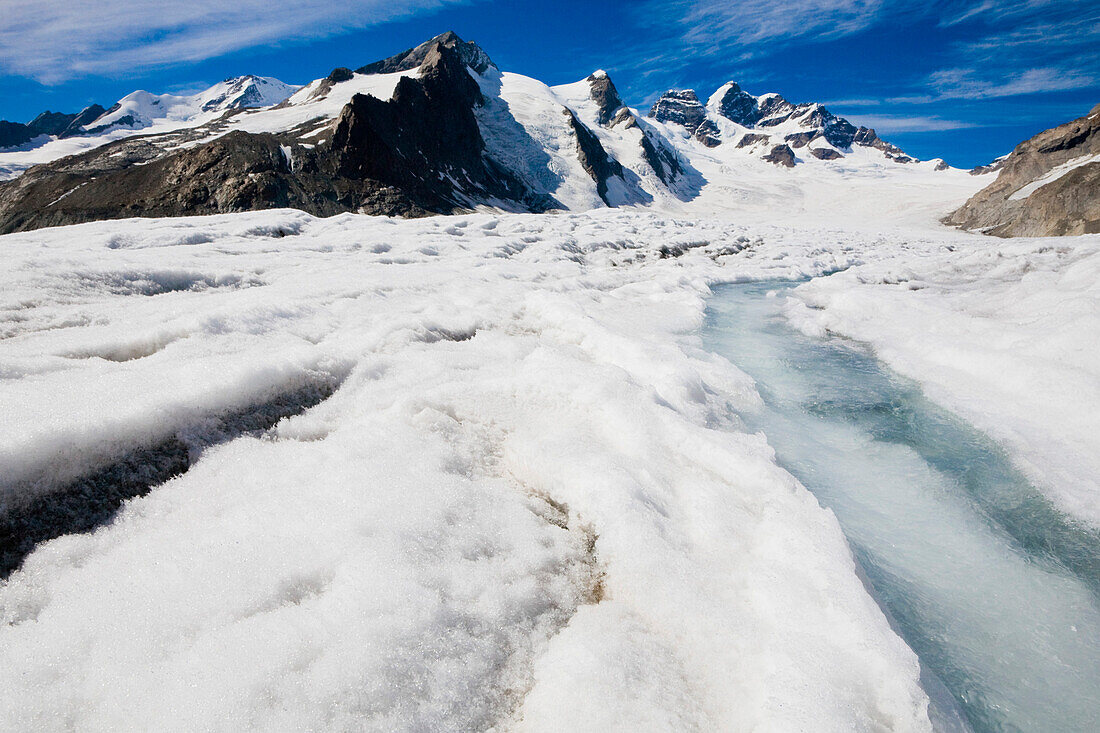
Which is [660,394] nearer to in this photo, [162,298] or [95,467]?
[95,467]

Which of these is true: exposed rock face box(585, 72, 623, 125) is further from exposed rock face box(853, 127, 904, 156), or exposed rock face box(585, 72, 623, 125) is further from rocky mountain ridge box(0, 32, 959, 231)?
exposed rock face box(853, 127, 904, 156)

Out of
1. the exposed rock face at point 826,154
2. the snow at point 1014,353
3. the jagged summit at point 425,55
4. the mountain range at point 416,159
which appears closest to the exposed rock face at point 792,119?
the mountain range at point 416,159

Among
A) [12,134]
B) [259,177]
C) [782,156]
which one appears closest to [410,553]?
[259,177]

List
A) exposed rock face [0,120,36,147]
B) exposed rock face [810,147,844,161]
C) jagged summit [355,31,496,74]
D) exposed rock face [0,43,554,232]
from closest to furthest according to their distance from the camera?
exposed rock face [0,43,554,232] → jagged summit [355,31,496,74] → exposed rock face [0,120,36,147] → exposed rock face [810,147,844,161]

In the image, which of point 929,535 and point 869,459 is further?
point 869,459

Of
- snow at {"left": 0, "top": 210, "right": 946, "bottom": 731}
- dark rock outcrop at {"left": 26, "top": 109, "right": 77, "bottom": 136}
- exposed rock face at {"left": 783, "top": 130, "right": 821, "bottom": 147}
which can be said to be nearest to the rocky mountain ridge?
exposed rock face at {"left": 783, "top": 130, "right": 821, "bottom": 147}

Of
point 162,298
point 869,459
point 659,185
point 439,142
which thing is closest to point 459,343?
point 162,298
